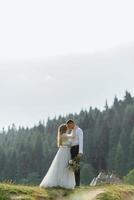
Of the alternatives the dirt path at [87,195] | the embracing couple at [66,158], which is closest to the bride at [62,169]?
Result: the embracing couple at [66,158]

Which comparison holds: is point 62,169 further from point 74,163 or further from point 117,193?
point 117,193

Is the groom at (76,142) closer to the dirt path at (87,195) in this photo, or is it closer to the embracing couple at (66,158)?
the embracing couple at (66,158)

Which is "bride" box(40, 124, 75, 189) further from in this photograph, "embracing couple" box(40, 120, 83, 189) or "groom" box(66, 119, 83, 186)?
"groom" box(66, 119, 83, 186)

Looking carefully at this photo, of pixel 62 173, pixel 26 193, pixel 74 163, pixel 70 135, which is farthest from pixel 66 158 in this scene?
pixel 26 193

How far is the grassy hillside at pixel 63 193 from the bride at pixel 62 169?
57 cm

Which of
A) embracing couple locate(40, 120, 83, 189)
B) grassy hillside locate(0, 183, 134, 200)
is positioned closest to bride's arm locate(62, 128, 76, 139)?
embracing couple locate(40, 120, 83, 189)

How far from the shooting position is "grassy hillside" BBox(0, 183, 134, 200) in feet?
56.6

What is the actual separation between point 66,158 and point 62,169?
36 cm

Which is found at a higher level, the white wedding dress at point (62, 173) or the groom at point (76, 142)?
the groom at point (76, 142)

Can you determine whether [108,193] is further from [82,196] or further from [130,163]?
[130,163]

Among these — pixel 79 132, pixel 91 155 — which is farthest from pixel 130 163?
pixel 79 132

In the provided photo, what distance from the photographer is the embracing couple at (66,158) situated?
19.8 meters

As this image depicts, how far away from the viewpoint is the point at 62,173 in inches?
784

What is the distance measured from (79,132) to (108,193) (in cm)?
294
